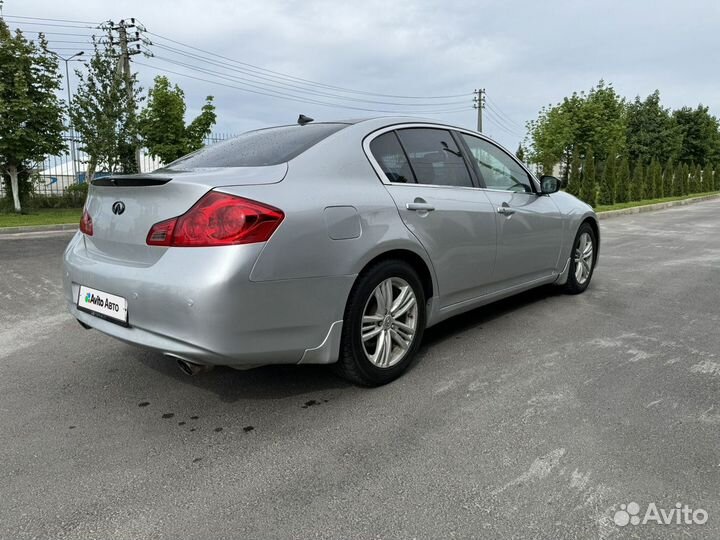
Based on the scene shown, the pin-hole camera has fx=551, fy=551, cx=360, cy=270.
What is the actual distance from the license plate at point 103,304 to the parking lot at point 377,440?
0.54m

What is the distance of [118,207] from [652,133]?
191 ft

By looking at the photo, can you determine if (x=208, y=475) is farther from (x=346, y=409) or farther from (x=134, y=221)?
(x=134, y=221)

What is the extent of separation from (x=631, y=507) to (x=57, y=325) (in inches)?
175

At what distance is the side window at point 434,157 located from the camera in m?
3.61

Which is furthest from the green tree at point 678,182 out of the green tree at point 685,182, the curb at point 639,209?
the curb at point 639,209

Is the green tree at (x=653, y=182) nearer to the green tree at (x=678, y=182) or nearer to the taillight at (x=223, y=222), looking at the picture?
the green tree at (x=678, y=182)

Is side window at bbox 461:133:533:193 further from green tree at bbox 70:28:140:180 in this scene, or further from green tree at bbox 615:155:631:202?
green tree at bbox 615:155:631:202

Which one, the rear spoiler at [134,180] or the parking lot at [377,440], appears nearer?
the parking lot at [377,440]

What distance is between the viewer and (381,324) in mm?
3195

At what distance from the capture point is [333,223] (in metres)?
2.82

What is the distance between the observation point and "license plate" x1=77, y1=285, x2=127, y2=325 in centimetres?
275

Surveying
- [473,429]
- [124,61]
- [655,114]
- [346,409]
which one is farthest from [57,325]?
[655,114]

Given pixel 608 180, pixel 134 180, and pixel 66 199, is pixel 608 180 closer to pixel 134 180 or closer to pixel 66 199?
pixel 66 199

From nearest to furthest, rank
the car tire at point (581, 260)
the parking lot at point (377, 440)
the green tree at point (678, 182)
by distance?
the parking lot at point (377, 440)
the car tire at point (581, 260)
the green tree at point (678, 182)
